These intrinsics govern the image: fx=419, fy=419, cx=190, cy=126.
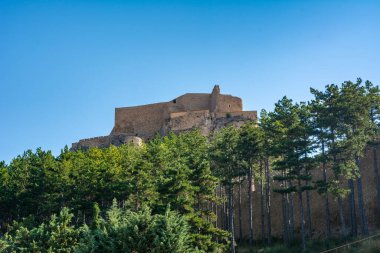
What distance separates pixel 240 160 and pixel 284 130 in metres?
3.72

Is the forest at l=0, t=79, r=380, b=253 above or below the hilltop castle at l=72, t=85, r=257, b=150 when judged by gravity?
below

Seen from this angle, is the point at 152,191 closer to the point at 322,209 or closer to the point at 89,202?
the point at 89,202

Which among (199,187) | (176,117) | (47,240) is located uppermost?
(176,117)

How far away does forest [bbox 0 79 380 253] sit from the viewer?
20.5 metres

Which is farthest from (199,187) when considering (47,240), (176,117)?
(176,117)

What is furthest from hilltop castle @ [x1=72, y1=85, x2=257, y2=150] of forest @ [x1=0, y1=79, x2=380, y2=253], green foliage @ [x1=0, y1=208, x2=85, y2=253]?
green foliage @ [x1=0, y1=208, x2=85, y2=253]

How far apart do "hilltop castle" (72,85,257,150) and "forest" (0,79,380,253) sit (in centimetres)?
2376

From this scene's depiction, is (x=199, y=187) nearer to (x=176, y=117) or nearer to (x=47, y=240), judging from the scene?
(x=47, y=240)

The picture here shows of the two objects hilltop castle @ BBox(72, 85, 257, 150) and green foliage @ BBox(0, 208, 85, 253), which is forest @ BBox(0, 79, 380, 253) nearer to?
green foliage @ BBox(0, 208, 85, 253)

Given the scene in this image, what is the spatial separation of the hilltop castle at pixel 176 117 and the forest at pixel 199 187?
78.0 ft

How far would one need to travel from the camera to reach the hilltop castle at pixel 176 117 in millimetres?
61094

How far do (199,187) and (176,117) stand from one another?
38.7 meters

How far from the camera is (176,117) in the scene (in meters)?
63.4

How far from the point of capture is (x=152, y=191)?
28.0 metres
